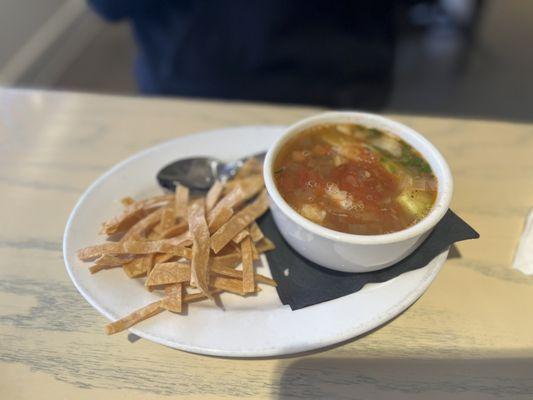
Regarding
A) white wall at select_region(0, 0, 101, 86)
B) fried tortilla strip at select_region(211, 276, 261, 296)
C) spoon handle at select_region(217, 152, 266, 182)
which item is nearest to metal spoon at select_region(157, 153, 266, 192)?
spoon handle at select_region(217, 152, 266, 182)

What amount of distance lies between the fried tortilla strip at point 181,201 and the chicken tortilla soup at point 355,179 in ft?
0.85

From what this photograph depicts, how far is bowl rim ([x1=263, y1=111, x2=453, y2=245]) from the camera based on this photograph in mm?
902

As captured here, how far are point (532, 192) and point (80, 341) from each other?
1238 millimetres

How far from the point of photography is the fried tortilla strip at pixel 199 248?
95 cm

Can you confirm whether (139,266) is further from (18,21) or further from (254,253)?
(18,21)

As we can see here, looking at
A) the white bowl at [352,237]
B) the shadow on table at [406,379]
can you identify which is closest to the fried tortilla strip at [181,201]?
the white bowl at [352,237]

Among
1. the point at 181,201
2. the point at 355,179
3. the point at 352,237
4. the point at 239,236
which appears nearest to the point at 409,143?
the point at 355,179

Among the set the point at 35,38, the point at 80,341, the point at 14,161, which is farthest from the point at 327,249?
the point at 35,38

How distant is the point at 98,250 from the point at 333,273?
1.68ft

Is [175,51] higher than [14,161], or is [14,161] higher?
[175,51]

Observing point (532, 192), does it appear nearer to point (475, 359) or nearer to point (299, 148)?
point (475, 359)

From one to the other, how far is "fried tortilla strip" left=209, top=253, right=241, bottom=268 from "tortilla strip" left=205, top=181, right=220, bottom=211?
14cm

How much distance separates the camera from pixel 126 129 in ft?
5.06

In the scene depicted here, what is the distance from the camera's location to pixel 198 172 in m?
1.27
